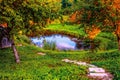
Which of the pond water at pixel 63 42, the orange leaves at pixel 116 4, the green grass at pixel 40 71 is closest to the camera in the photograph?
the green grass at pixel 40 71

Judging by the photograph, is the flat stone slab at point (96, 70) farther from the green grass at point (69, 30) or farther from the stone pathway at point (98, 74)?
the green grass at point (69, 30)

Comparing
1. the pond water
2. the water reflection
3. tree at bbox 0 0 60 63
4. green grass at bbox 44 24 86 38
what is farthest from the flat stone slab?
green grass at bbox 44 24 86 38

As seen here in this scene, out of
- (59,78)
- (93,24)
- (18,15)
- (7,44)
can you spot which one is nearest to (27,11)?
(18,15)

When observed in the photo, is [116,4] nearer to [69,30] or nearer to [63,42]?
[63,42]

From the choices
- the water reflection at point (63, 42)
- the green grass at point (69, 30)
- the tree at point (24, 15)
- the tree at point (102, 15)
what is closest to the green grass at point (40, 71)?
the tree at point (24, 15)

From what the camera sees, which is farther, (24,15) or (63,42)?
(63,42)

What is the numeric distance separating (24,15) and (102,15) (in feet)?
22.6

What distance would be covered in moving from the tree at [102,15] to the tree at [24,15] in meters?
4.46

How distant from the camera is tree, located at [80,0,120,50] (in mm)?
23453

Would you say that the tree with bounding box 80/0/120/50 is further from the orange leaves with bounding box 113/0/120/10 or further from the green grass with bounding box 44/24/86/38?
the green grass with bounding box 44/24/86/38

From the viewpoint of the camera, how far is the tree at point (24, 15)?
19.2 metres

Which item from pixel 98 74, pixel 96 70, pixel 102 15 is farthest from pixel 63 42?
pixel 98 74

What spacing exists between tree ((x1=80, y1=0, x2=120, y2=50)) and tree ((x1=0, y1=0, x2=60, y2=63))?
4.46m

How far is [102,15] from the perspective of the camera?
2441 cm
